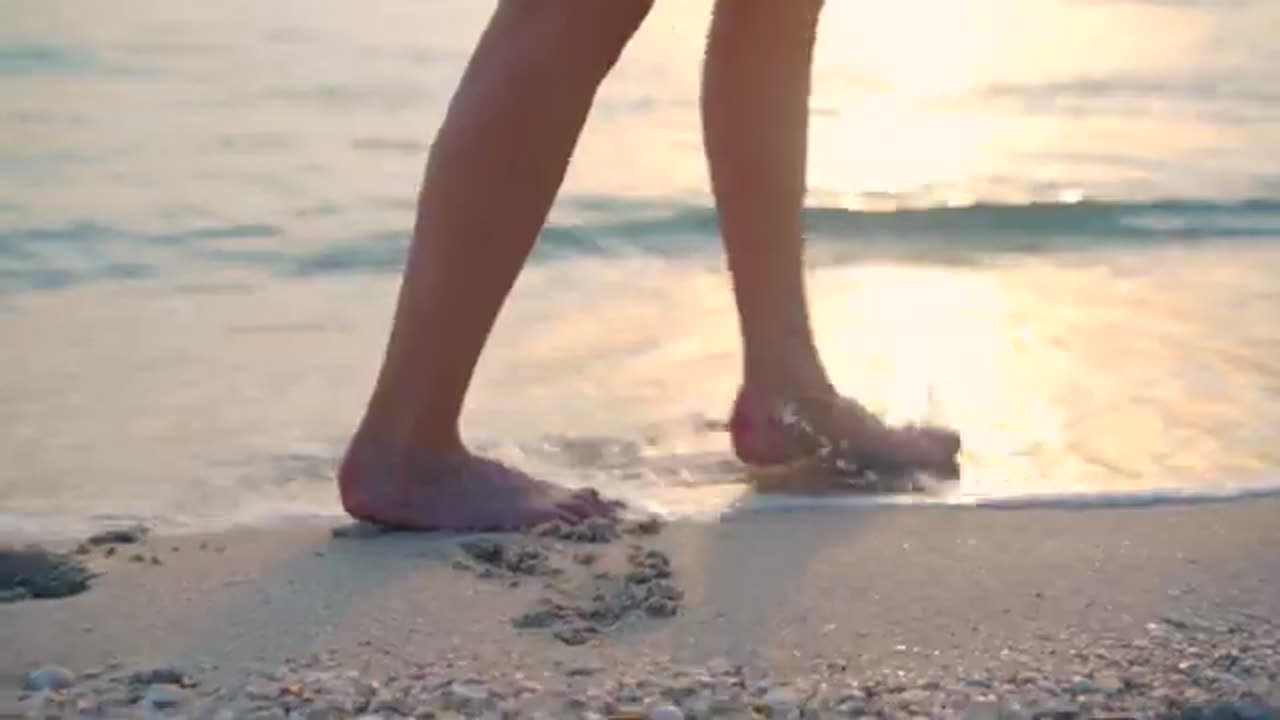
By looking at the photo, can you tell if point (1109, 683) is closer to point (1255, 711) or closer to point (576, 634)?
point (1255, 711)

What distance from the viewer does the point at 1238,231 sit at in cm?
498

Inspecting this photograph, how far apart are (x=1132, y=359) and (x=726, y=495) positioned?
1099 millimetres

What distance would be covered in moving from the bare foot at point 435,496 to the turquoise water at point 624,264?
230 millimetres

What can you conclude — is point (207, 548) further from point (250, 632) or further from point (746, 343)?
point (746, 343)

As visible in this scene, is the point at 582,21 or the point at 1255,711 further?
the point at 582,21

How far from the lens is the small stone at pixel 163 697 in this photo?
64.7 inches

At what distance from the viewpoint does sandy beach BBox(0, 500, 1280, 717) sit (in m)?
1.68

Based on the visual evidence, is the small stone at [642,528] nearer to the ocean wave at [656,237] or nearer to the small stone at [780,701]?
the small stone at [780,701]

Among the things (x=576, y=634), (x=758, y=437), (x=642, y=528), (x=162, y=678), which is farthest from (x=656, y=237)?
(x=162, y=678)

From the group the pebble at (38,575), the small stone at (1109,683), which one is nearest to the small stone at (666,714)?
the small stone at (1109,683)

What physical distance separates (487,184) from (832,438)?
653mm

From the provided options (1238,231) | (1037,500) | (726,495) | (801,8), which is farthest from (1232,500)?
(1238,231)

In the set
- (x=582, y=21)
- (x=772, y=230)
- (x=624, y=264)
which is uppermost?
(x=582, y=21)

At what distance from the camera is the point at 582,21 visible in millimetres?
2090
